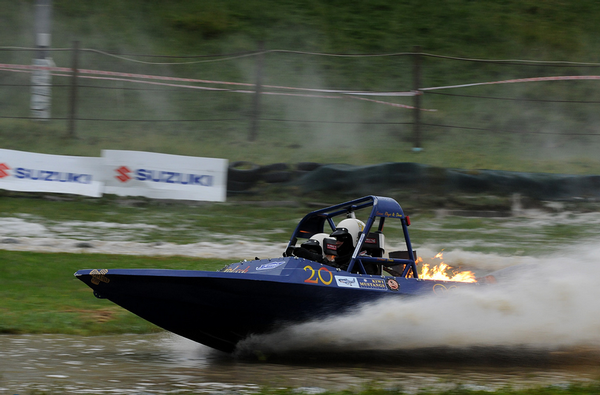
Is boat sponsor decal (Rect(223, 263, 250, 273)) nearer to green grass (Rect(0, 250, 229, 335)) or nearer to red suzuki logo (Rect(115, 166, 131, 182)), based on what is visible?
green grass (Rect(0, 250, 229, 335))

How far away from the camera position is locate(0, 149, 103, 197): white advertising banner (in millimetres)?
13625

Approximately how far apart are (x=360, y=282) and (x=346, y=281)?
15 centimetres

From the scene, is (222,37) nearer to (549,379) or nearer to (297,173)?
(297,173)

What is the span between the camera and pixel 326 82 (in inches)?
870

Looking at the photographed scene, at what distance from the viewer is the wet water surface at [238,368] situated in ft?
16.6

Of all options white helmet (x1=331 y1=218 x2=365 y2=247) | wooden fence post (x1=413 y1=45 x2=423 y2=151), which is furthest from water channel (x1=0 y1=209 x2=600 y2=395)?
wooden fence post (x1=413 y1=45 x2=423 y2=151)

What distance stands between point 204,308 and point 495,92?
60.7 feet

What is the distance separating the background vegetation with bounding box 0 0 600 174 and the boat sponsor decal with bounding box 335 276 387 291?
8880mm

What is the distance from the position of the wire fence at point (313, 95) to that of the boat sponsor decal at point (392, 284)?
447 inches

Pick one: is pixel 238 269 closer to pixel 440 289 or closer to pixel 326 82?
pixel 440 289

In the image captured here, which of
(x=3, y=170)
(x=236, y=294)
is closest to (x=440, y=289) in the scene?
(x=236, y=294)

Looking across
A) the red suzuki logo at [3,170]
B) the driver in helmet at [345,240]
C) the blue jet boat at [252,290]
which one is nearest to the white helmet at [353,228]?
the driver in helmet at [345,240]

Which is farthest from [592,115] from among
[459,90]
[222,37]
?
[222,37]

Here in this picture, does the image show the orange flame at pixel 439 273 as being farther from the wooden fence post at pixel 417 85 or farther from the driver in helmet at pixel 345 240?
the wooden fence post at pixel 417 85
